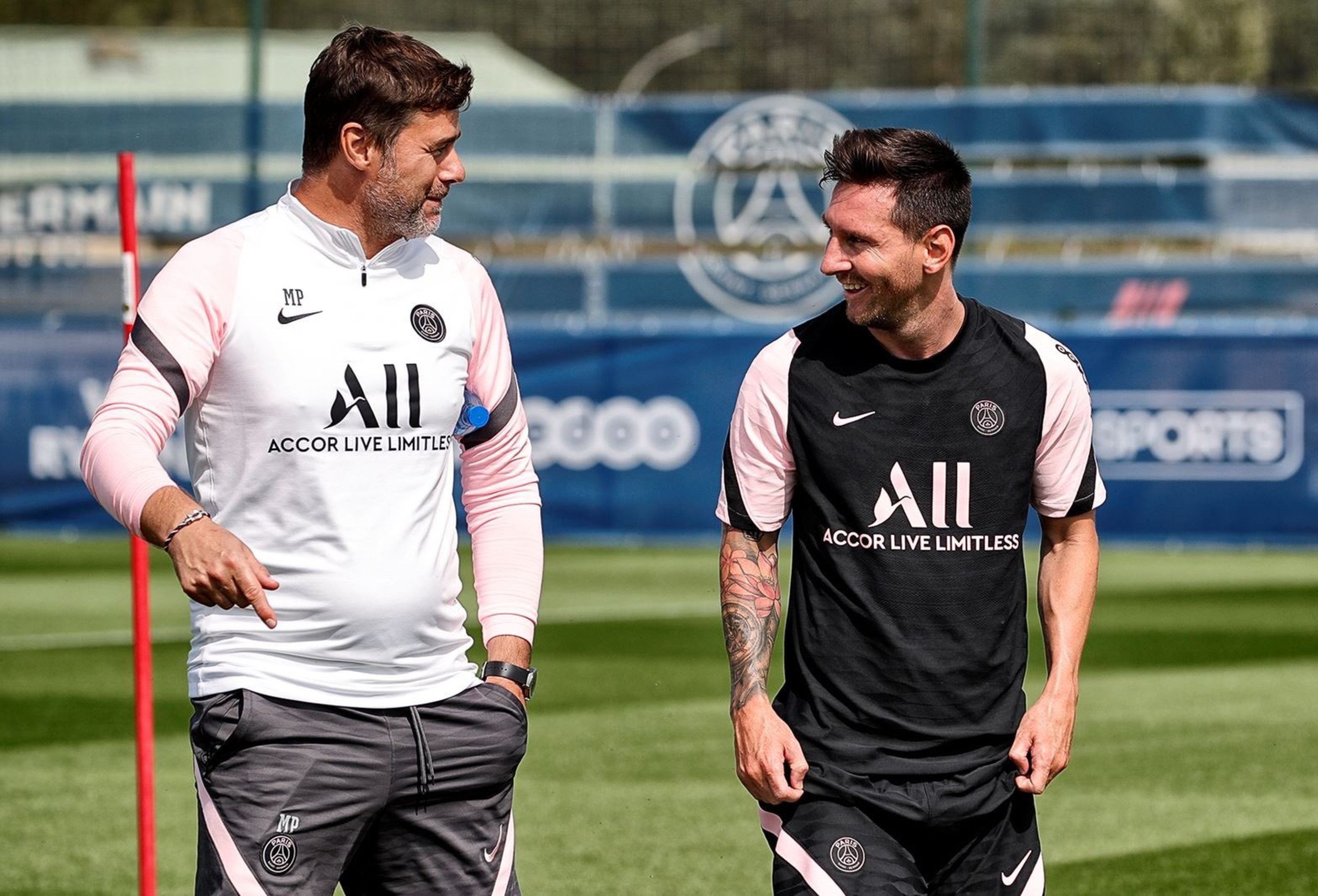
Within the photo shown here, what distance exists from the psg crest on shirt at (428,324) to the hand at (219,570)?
2.22 ft

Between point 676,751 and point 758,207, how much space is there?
1362cm

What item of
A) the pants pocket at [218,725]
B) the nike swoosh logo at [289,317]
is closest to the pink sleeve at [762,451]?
the nike swoosh logo at [289,317]

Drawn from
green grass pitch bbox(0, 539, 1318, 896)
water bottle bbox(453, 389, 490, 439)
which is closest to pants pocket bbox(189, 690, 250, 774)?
water bottle bbox(453, 389, 490, 439)

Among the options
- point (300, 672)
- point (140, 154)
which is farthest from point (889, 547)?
point (140, 154)

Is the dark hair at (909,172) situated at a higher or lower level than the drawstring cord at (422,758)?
higher

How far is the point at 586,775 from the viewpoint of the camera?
8.97 metres

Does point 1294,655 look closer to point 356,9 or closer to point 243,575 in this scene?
point 243,575

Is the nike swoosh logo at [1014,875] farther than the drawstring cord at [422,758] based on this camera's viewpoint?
Yes

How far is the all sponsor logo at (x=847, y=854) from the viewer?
13.6ft

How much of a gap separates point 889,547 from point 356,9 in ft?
117

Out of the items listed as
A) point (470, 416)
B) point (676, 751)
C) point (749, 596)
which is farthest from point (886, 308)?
point (676, 751)

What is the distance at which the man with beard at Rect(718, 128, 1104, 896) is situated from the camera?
424 centimetres

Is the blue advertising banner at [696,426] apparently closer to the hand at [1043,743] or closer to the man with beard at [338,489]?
the hand at [1043,743]

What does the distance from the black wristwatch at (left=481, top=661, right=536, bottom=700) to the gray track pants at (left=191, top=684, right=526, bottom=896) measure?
0.05 metres
